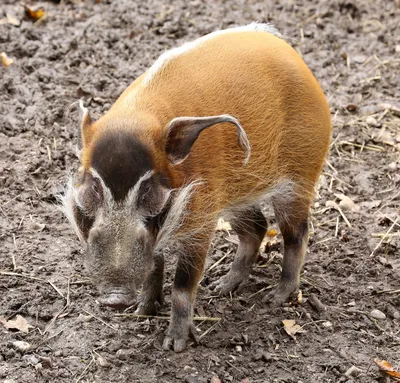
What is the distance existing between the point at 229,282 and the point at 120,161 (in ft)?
4.83

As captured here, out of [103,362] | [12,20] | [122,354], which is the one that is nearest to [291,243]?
[122,354]

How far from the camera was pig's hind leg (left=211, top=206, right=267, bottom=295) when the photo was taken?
4.55m

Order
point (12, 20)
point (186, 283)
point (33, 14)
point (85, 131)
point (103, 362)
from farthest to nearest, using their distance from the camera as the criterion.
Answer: point (33, 14) < point (12, 20) < point (186, 283) < point (103, 362) < point (85, 131)

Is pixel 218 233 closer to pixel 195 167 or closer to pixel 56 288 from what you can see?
pixel 56 288

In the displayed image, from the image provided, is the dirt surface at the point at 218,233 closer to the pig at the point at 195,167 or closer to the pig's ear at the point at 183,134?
the pig at the point at 195,167

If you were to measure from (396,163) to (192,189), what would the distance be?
2450 millimetres

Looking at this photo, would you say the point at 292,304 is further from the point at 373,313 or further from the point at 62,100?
the point at 62,100

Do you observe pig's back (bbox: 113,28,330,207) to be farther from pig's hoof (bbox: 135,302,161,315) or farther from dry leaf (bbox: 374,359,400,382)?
dry leaf (bbox: 374,359,400,382)

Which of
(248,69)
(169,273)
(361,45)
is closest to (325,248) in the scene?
(169,273)

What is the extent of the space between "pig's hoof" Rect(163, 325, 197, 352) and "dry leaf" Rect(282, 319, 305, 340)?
1.88ft

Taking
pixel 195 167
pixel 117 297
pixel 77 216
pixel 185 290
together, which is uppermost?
pixel 195 167

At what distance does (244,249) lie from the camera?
15.1 ft

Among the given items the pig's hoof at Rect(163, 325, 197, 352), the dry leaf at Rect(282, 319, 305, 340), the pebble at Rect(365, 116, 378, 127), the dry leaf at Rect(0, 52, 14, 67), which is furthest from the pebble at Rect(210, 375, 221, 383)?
the dry leaf at Rect(0, 52, 14, 67)

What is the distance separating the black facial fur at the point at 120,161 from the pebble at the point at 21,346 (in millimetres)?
1001
